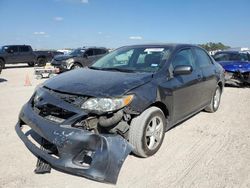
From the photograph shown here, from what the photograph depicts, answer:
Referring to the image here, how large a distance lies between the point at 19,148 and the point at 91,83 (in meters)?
1.64

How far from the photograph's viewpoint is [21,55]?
77.4 feet

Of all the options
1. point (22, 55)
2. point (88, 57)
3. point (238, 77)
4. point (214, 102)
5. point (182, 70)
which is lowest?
point (214, 102)

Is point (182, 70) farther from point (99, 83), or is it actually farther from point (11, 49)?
point (11, 49)

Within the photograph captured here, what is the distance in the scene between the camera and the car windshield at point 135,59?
4469 mm

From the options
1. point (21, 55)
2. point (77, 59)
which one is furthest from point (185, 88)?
point (21, 55)

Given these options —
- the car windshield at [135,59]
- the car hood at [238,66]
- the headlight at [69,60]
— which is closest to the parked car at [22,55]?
the headlight at [69,60]

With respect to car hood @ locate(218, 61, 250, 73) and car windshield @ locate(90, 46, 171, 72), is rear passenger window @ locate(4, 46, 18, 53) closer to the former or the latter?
car hood @ locate(218, 61, 250, 73)

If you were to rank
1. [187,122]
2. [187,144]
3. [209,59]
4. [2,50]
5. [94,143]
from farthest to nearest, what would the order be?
[2,50]
[209,59]
[187,122]
[187,144]
[94,143]

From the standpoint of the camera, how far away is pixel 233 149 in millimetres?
4363

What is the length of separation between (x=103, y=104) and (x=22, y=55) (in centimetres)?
2239

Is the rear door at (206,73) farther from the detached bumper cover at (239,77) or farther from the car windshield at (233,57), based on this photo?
the car windshield at (233,57)

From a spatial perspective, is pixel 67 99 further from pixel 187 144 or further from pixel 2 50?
pixel 2 50

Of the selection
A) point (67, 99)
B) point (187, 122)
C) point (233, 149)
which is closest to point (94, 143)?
point (67, 99)

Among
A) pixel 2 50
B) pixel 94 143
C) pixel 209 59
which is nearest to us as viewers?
pixel 94 143
